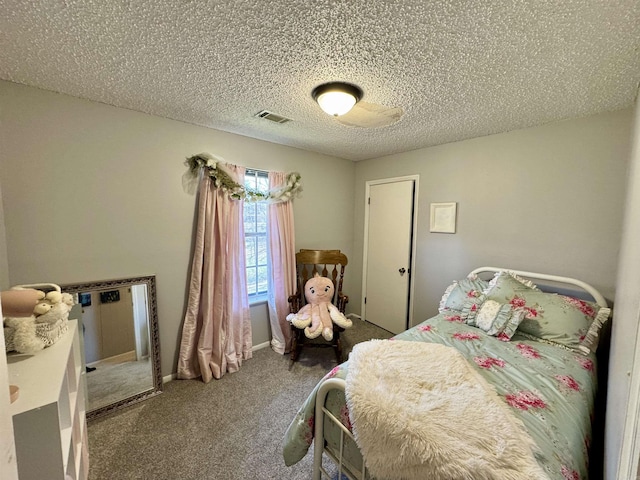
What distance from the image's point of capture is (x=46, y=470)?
0.85m

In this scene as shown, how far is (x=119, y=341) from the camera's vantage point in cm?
196

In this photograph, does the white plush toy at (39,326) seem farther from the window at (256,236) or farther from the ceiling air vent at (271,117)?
the ceiling air vent at (271,117)

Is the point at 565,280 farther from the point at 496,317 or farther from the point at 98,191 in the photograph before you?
the point at 98,191

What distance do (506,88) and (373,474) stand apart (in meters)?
2.13

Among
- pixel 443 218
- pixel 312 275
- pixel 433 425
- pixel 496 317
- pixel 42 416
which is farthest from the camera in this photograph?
pixel 312 275

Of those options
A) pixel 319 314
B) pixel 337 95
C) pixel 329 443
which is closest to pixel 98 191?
pixel 337 95

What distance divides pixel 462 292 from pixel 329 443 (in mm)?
1650

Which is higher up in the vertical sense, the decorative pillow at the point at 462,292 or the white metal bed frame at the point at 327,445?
the decorative pillow at the point at 462,292

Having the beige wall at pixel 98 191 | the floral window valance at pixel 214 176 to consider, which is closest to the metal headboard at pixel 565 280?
the floral window valance at pixel 214 176

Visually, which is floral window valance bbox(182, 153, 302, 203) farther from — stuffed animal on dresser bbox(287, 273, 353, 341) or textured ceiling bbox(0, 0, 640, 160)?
stuffed animal on dresser bbox(287, 273, 353, 341)

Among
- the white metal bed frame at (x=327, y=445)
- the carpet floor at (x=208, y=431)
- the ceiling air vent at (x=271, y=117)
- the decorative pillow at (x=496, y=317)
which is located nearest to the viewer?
the white metal bed frame at (x=327, y=445)

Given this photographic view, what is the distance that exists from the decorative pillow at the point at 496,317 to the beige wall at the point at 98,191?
8.04ft

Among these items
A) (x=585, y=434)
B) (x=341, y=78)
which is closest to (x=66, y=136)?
(x=341, y=78)

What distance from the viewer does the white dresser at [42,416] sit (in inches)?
31.7
